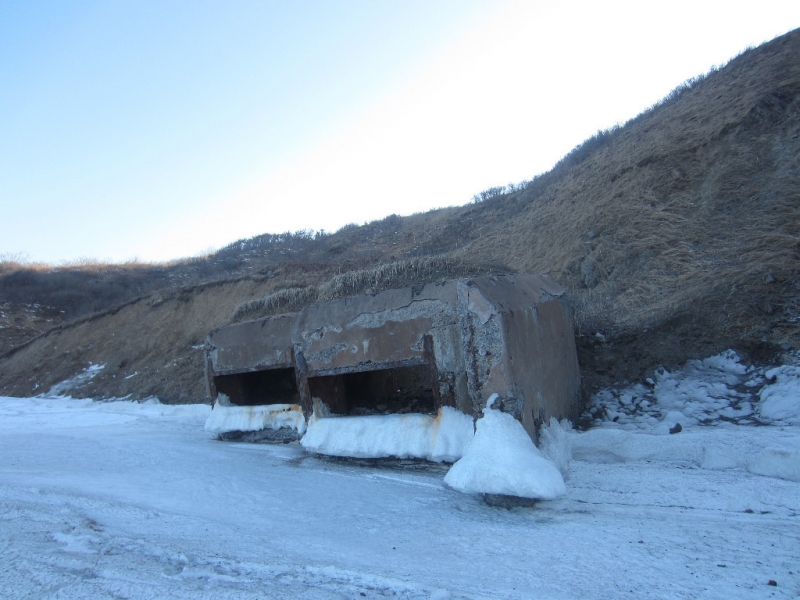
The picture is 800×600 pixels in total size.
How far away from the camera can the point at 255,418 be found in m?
6.39

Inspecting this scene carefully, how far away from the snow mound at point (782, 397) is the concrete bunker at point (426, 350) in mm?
1814

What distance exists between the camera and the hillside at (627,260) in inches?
266

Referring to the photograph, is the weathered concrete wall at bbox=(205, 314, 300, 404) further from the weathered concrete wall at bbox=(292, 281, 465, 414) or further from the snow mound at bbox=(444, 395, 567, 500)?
the snow mound at bbox=(444, 395, 567, 500)

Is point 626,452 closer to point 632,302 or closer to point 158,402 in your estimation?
point 632,302

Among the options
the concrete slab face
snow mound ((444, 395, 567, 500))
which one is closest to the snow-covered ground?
snow mound ((444, 395, 567, 500))

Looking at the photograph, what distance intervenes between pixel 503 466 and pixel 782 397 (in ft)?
11.1

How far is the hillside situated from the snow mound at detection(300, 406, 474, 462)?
5.32 feet

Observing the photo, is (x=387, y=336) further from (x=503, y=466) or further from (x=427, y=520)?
(x=427, y=520)

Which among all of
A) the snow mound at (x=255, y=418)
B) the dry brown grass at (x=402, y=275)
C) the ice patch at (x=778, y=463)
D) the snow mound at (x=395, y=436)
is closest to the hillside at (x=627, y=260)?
the dry brown grass at (x=402, y=275)

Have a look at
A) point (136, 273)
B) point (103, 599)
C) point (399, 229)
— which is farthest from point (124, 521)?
point (136, 273)

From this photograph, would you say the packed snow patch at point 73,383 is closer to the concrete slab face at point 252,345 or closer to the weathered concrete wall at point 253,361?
the weathered concrete wall at point 253,361

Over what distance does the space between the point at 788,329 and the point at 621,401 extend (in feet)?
6.86

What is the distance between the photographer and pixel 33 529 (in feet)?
10.3

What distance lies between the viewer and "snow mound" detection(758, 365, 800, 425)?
4891 millimetres
